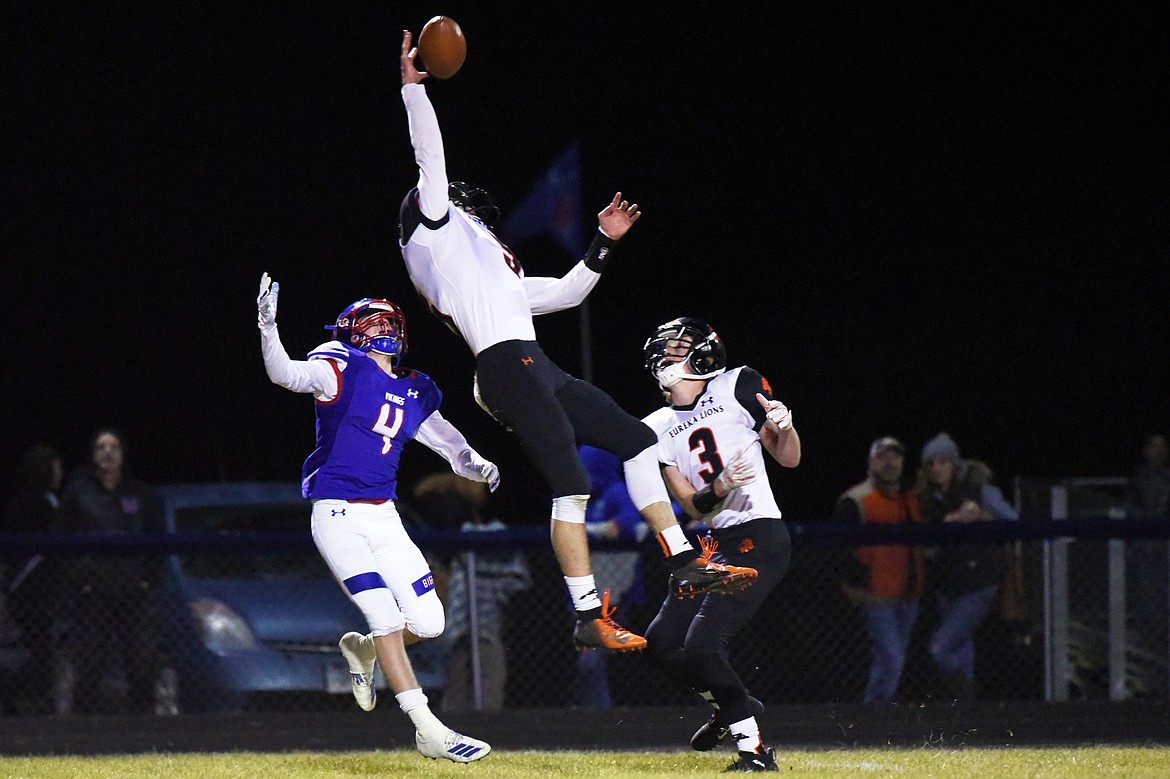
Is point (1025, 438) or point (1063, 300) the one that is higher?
point (1063, 300)

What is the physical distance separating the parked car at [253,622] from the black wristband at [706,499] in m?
3.47

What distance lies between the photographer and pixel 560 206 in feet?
45.8

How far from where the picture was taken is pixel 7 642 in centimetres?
1010

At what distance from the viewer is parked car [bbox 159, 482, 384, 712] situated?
9.85 meters

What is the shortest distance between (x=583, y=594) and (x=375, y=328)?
1.56 metres

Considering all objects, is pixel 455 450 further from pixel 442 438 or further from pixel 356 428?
pixel 356 428

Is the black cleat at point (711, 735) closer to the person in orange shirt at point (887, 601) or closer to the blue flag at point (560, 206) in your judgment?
the person in orange shirt at point (887, 601)

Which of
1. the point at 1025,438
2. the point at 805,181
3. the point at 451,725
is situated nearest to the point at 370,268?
the point at 805,181

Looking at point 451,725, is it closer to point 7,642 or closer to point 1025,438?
point 7,642

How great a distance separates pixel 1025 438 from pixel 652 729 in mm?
12627

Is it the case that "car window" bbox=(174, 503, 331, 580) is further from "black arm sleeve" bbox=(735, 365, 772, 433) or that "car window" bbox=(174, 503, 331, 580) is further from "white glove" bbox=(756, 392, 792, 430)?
"white glove" bbox=(756, 392, 792, 430)

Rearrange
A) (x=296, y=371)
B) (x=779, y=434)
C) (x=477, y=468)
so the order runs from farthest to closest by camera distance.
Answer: (x=477, y=468)
(x=779, y=434)
(x=296, y=371)

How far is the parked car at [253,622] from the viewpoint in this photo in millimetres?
9852

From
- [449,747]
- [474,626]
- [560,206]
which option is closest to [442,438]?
[449,747]
